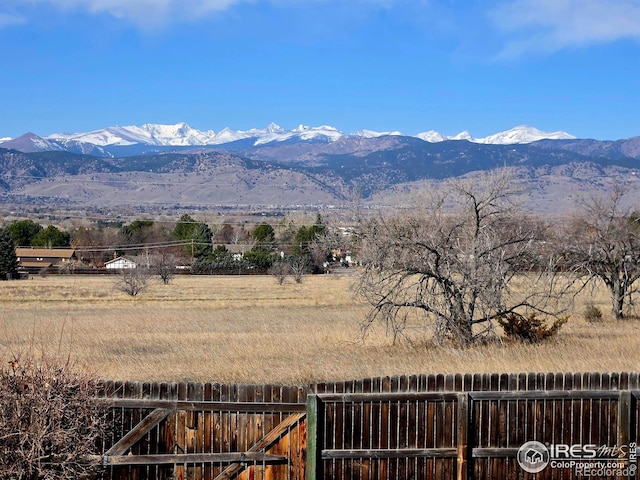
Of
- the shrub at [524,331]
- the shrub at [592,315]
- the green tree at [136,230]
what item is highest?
the green tree at [136,230]

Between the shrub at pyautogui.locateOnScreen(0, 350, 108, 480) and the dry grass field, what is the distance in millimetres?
772

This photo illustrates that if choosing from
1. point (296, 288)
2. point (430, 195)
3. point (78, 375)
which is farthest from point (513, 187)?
point (296, 288)

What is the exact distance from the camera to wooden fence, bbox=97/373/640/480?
8.48 metres

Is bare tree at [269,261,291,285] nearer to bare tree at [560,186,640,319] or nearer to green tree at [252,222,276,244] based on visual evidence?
bare tree at [560,186,640,319]

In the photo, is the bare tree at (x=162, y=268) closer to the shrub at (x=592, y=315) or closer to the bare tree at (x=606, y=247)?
the shrub at (x=592, y=315)

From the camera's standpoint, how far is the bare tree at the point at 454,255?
18.4m

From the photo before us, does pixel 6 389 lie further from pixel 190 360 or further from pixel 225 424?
pixel 190 360

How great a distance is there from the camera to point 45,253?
3639 inches

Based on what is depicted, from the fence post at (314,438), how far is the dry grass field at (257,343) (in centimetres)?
288

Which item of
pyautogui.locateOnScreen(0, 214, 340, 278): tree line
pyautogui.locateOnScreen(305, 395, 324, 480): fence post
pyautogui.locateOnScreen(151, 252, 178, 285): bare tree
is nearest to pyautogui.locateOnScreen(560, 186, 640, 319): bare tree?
pyautogui.locateOnScreen(305, 395, 324, 480): fence post

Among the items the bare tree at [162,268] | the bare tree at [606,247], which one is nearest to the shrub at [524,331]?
the bare tree at [606,247]

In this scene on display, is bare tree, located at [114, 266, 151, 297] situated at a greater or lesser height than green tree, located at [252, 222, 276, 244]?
lesser

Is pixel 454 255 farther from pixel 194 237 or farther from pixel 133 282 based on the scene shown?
pixel 194 237

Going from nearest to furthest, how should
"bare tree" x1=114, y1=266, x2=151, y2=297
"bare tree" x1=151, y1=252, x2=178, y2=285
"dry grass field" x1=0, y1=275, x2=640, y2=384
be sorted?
"dry grass field" x1=0, y1=275, x2=640, y2=384 → "bare tree" x1=114, y1=266, x2=151, y2=297 → "bare tree" x1=151, y1=252, x2=178, y2=285
